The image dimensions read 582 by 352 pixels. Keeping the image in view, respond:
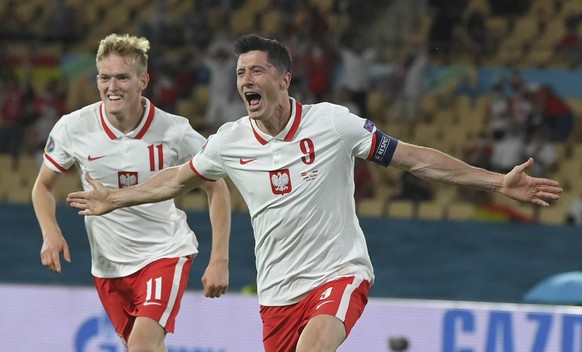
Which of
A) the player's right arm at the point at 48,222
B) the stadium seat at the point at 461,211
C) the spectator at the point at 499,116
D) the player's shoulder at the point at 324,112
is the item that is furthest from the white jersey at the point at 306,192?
the spectator at the point at 499,116

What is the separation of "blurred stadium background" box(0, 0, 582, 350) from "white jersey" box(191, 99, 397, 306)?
7.18 metres

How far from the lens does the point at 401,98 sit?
17531 mm

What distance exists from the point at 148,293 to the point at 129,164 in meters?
0.72

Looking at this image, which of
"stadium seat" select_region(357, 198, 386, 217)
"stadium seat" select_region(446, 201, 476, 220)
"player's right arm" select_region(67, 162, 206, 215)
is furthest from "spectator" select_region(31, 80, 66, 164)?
"player's right arm" select_region(67, 162, 206, 215)

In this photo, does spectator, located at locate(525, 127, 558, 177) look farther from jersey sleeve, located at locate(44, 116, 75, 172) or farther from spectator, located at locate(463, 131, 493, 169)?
jersey sleeve, located at locate(44, 116, 75, 172)

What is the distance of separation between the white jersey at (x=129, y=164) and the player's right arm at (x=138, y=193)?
0.62m

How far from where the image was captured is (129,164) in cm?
720

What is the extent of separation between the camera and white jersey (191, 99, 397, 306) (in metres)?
6.24

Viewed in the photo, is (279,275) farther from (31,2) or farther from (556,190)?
(31,2)

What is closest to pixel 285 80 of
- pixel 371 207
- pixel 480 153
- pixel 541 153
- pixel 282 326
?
pixel 282 326

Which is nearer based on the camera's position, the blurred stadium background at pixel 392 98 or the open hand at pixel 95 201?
the open hand at pixel 95 201

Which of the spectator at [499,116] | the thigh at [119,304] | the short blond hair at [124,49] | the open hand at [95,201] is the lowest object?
the spectator at [499,116]

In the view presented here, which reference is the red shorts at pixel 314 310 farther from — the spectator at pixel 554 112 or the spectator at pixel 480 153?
the spectator at pixel 554 112

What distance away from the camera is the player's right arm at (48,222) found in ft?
22.7
